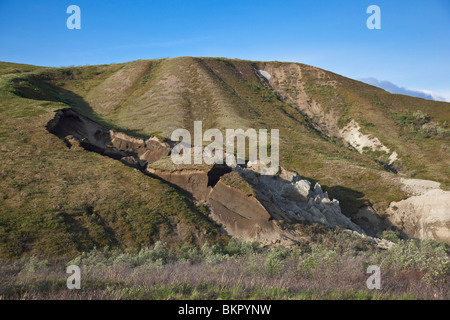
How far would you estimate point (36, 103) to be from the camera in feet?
115

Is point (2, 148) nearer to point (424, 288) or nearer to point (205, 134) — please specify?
point (424, 288)

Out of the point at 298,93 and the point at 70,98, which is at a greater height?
the point at 298,93

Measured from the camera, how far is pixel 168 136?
52438mm

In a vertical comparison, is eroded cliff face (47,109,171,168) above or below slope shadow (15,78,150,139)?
below

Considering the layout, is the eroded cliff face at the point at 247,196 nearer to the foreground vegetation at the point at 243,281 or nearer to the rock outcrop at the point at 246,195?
the rock outcrop at the point at 246,195

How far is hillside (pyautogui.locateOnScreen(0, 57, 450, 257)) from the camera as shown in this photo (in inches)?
688

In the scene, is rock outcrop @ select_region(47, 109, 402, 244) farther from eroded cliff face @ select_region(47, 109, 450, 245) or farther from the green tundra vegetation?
the green tundra vegetation

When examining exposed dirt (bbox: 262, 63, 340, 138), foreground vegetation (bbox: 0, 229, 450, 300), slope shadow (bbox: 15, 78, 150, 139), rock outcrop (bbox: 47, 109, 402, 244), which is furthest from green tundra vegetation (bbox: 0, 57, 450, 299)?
exposed dirt (bbox: 262, 63, 340, 138)

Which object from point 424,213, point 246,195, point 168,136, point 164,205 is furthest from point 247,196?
point 168,136

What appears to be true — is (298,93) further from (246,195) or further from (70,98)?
(246,195)

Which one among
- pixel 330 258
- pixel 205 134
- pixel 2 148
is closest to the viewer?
pixel 330 258

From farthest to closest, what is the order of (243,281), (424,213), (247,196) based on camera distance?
(424,213)
(247,196)
(243,281)

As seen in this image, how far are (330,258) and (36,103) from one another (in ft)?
126
